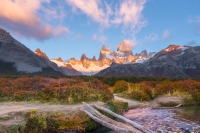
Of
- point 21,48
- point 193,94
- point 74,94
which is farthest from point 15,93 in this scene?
point 21,48

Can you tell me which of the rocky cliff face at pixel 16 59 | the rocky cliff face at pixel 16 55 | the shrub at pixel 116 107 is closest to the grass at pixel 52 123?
the shrub at pixel 116 107

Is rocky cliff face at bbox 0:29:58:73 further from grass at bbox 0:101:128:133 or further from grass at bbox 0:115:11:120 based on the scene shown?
grass at bbox 0:115:11:120

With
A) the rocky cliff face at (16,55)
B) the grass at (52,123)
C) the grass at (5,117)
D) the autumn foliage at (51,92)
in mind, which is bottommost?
the grass at (52,123)

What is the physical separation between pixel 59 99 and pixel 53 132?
5.58 metres

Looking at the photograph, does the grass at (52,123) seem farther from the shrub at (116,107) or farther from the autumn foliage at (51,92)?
the autumn foliage at (51,92)

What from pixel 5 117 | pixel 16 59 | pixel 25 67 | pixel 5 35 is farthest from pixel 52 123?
pixel 5 35

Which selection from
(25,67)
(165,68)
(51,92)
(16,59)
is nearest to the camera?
(51,92)

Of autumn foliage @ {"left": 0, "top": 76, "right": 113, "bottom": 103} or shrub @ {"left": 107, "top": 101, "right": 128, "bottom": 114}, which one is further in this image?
autumn foliage @ {"left": 0, "top": 76, "right": 113, "bottom": 103}

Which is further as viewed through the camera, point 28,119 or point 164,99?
point 164,99

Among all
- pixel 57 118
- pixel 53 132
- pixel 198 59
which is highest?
pixel 198 59

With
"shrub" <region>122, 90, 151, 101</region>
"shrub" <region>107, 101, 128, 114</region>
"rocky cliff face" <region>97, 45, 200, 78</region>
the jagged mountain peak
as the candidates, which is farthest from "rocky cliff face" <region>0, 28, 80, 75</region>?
"shrub" <region>107, 101, 128, 114</region>

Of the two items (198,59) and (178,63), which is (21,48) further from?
(198,59)

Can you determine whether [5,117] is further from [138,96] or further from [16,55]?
[16,55]

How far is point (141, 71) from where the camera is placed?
16900 cm
